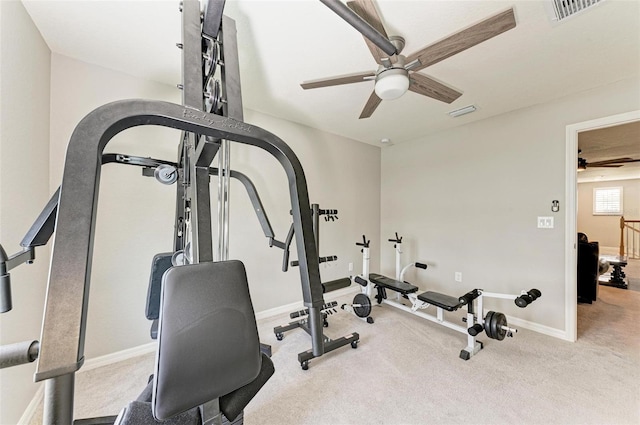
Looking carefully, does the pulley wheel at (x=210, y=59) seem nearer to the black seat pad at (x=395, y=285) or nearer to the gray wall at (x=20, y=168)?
the gray wall at (x=20, y=168)

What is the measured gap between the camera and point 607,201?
755 cm

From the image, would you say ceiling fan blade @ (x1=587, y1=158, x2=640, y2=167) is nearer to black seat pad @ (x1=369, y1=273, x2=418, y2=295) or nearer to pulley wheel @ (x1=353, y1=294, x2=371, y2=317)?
black seat pad @ (x1=369, y1=273, x2=418, y2=295)

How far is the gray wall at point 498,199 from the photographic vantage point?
2512 mm

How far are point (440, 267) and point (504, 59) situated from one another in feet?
8.16

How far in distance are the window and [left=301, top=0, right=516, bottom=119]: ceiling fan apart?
9199 mm

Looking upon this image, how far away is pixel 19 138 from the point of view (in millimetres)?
1445

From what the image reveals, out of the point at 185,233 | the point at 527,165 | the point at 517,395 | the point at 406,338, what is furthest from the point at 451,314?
the point at 185,233

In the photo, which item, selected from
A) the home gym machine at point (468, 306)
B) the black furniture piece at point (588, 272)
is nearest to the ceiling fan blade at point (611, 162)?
the black furniture piece at point (588, 272)

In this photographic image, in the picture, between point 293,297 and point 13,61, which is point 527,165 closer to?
point 293,297

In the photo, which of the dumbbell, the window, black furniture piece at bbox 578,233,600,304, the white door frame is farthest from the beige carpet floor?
the window

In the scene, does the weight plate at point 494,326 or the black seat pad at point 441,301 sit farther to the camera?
the black seat pad at point 441,301

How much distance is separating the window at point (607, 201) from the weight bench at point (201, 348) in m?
11.1

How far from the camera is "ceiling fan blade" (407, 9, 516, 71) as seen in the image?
134cm

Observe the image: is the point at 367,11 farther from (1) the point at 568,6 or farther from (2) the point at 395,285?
(2) the point at 395,285
